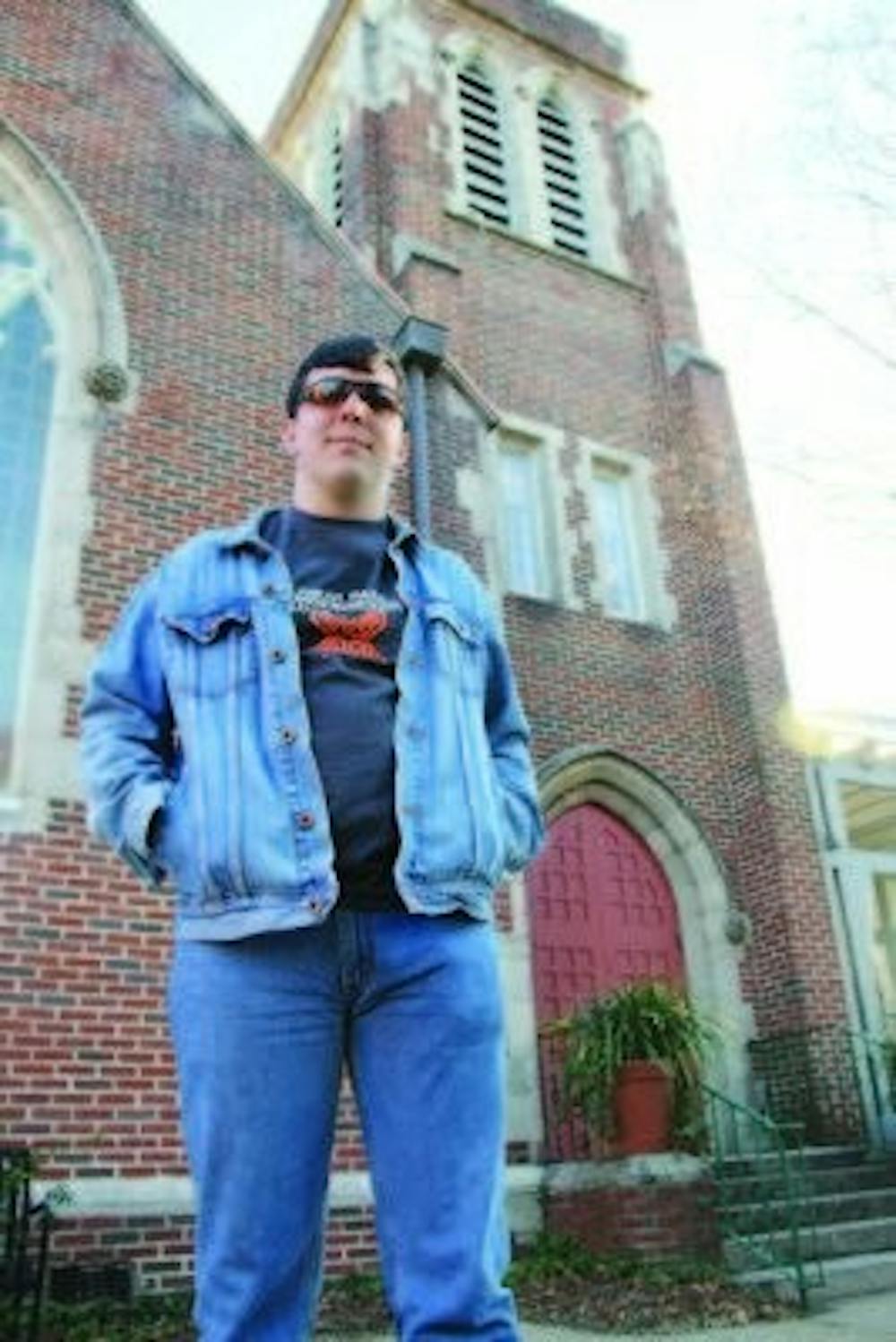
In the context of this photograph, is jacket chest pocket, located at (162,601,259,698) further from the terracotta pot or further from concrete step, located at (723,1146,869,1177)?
concrete step, located at (723,1146,869,1177)

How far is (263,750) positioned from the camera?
195 centimetres

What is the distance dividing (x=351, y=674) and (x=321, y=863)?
398 millimetres

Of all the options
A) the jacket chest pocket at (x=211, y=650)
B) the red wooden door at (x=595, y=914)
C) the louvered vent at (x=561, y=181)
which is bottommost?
the jacket chest pocket at (x=211, y=650)

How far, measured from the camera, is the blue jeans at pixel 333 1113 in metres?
1.69

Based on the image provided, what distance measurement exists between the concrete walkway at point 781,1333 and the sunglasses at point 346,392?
436 cm

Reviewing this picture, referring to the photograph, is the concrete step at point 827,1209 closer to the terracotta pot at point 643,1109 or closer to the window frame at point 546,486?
the terracotta pot at point 643,1109

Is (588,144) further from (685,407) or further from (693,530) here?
(693,530)

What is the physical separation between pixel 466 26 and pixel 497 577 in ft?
33.9

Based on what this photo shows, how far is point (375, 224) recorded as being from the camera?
13.3 m

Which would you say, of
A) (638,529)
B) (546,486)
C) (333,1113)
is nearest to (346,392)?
(333,1113)

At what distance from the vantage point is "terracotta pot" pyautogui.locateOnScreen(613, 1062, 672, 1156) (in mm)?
6672

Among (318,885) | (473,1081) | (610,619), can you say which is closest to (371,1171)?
(473,1081)

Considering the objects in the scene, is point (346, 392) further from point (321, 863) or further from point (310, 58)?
point (310, 58)

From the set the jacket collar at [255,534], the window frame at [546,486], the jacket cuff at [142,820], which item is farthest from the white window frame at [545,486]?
the jacket cuff at [142,820]
